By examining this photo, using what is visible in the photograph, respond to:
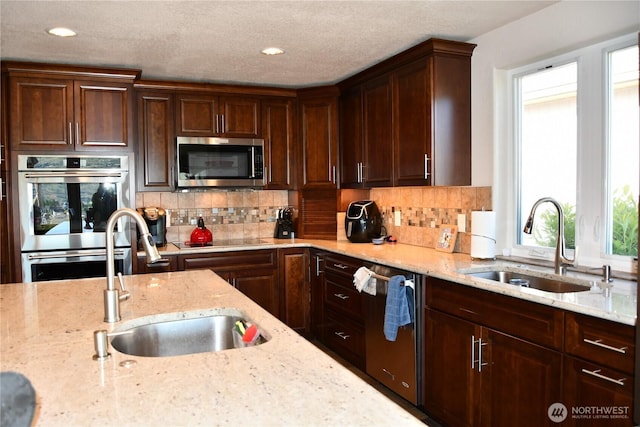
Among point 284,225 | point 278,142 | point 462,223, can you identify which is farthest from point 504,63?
point 284,225

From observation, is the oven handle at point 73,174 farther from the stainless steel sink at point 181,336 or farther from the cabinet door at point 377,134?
the stainless steel sink at point 181,336

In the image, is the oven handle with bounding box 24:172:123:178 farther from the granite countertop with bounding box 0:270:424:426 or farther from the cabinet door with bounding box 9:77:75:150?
the granite countertop with bounding box 0:270:424:426

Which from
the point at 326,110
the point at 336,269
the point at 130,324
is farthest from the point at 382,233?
the point at 130,324

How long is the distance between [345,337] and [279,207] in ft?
5.40

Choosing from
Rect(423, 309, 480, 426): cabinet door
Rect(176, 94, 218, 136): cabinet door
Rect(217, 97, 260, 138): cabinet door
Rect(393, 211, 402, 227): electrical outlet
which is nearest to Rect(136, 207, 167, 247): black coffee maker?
Rect(176, 94, 218, 136): cabinet door

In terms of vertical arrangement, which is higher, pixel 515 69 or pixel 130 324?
pixel 515 69

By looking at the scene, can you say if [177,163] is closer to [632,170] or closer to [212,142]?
[212,142]

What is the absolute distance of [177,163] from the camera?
416 cm

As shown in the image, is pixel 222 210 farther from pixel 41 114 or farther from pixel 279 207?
pixel 41 114

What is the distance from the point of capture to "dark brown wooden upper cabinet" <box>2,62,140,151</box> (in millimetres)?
3535

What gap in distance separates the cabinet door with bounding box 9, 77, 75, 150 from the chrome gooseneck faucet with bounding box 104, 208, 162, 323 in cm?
237

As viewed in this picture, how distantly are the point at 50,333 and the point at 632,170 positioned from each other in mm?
2550

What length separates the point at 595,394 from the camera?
1815mm

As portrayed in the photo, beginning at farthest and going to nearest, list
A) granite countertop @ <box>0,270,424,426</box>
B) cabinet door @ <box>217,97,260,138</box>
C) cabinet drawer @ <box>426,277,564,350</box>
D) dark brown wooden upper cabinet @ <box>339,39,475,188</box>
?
cabinet door @ <box>217,97,260,138</box> → dark brown wooden upper cabinet @ <box>339,39,475,188</box> → cabinet drawer @ <box>426,277,564,350</box> → granite countertop @ <box>0,270,424,426</box>
